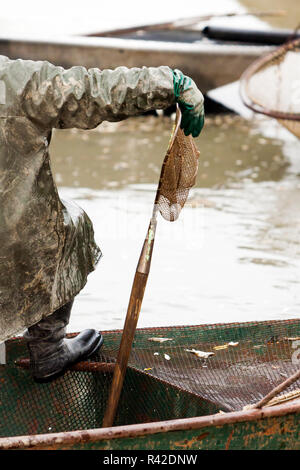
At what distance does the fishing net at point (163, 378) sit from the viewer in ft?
12.1

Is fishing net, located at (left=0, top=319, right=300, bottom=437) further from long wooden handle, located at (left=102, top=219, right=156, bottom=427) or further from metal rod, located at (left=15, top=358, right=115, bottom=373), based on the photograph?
long wooden handle, located at (left=102, top=219, right=156, bottom=427)

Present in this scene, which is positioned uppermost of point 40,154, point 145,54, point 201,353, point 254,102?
point 40,154

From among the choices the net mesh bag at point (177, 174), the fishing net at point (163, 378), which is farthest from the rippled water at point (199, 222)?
the net mesh bag at point (177, 174)

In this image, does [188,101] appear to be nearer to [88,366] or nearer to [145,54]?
[88,366]

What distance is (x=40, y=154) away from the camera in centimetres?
317

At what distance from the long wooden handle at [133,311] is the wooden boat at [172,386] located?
0.20 metres

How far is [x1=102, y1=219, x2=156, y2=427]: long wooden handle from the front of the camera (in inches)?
133

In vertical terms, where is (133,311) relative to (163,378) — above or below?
above

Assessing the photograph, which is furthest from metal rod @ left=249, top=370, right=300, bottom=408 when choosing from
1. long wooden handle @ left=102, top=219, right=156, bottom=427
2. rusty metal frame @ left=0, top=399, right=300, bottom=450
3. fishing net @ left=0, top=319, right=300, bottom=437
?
long wooden handle @ left=102, top=219, right=156, bottom=427

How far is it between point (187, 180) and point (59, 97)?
750 millimetres

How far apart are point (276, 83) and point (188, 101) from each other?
17.8 feet

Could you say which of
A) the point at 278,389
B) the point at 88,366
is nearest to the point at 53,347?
the point at 88,366

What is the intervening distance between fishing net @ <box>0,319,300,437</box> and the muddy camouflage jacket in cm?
58
